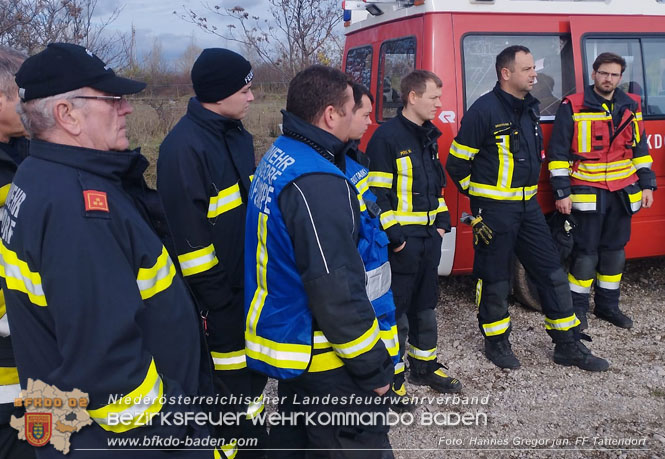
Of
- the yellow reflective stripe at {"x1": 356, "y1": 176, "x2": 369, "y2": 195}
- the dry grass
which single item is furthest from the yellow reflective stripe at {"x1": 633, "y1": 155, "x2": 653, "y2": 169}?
the dry grass

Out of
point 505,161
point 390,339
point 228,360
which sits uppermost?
point 505,161

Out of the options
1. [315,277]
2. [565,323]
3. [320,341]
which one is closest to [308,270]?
[315,277]

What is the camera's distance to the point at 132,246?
1543 millimetres

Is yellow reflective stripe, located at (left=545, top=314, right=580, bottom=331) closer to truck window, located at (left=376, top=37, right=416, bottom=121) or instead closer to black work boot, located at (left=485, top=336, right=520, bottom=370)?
black work boot, located at (left=485, top=336, right=520, bottom=370)

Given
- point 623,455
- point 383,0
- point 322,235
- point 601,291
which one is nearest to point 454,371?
point 623,455

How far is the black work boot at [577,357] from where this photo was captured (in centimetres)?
406

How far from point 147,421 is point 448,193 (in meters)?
3.51

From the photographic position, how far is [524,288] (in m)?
5.02

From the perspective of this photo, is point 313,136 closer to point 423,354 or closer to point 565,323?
point 423,354

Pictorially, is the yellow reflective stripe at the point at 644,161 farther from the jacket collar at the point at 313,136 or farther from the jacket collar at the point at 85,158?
the jacket collar at the point at 85,158

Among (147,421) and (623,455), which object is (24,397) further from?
(623,455)

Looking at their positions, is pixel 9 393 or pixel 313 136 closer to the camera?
pixel 9 393

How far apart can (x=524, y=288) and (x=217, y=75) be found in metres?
3.41

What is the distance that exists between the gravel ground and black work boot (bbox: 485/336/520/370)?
0.06 metres
